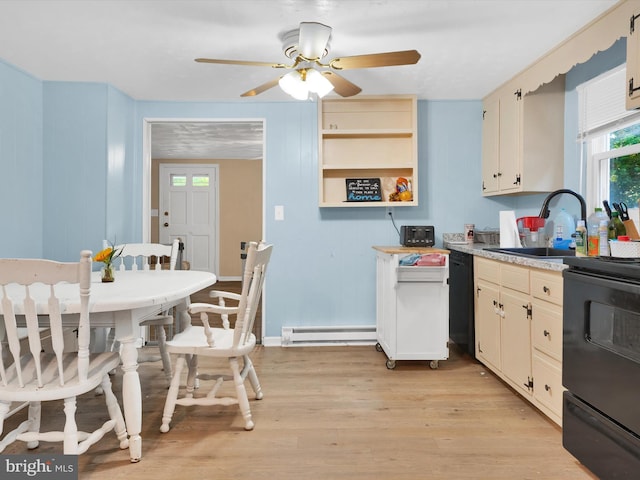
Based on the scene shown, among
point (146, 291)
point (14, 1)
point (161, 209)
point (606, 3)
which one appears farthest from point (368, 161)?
point (161, 209)

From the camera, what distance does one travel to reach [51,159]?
3.33 m

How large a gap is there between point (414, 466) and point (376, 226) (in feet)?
7.36

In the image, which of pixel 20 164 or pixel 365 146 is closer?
pixel 20 164

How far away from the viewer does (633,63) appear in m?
1.96

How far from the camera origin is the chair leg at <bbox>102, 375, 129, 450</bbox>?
1.87 meters

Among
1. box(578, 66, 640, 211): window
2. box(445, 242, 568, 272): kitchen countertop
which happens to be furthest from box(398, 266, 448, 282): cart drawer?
box(578, 66, 640, 211): window

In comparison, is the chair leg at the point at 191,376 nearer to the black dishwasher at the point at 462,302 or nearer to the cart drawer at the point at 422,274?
the cart drawer at the point at 422,274

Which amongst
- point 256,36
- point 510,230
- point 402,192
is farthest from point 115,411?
point 510,230

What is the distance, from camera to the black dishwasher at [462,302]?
3178 mm

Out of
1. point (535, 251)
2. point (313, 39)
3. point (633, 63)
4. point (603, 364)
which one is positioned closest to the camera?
point (603, 364)

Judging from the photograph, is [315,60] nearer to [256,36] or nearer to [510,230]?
[256,36]

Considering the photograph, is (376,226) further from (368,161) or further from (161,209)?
(161,209)

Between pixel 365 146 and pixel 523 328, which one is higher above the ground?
pixel 365 146

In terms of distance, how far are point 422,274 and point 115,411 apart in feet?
6.70
